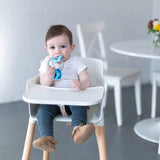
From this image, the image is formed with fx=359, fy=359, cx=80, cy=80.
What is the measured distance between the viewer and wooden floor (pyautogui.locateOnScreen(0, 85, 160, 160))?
2600 millimetres

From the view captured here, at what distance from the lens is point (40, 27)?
154 inches

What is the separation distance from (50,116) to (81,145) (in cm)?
88

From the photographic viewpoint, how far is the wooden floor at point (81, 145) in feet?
8.53

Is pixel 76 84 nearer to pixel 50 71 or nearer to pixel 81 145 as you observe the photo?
pixel 50 71

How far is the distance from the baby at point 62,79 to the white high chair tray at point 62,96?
69 millimetres

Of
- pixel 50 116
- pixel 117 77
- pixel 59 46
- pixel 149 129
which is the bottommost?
pixel 149 129

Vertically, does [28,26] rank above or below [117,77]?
above

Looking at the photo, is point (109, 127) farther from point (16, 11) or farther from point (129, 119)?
point (16, 11)

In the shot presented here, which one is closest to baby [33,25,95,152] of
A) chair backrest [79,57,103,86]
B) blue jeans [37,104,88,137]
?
blue jeans [37,104,88,137]

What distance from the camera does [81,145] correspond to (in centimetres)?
279

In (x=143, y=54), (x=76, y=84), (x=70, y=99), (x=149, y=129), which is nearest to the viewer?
(x=70, y=99)

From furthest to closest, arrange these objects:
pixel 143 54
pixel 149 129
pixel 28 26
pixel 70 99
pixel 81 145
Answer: pixel 28 26, pixel 149 129, pixel 81 145, pixel 143 54, pixel 70 99

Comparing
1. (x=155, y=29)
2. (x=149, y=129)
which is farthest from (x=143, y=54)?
(x=149, y=129)

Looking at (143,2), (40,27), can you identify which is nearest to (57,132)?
(40,27)
